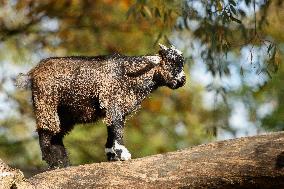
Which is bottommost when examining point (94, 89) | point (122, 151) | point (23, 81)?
point (122, 151)

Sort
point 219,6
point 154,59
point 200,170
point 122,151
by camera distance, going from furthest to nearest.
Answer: point 219,6, point 154,59, point 122,151, point 200,170

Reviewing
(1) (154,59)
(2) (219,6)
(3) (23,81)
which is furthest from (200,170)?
(2) (219,6)

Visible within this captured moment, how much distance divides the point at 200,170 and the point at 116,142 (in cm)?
57

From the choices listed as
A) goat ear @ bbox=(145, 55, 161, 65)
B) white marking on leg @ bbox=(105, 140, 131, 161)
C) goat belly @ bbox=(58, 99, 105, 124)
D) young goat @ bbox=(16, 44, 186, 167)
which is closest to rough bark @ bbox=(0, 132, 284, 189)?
white marking on leg @ bbox=(105, 140, 131, 161)

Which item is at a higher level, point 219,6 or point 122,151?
point 219,6

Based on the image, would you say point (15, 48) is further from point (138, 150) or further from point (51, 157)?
point (51, 157)

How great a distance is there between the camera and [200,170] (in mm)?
3689

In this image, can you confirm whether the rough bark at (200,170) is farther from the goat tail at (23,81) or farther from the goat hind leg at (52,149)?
the goat tail at (23,81)

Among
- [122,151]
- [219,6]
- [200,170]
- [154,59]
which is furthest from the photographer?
[219,6]

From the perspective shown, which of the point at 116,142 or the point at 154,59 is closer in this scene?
the point at 116,142

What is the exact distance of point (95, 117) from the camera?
13.2 ft

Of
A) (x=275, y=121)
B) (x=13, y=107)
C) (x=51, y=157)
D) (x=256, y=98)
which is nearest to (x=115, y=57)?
(x=51, y=157)

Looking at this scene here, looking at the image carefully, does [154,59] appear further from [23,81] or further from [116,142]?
[23,81]

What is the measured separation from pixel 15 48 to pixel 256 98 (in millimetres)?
3313
